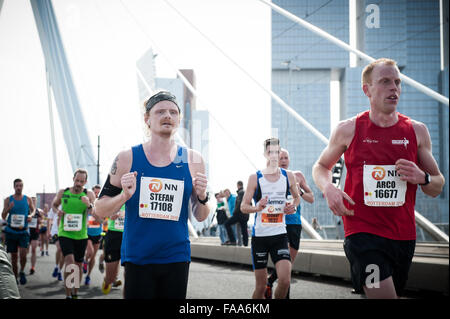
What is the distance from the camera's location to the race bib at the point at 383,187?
3131 millimetres

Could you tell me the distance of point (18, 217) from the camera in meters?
10.4

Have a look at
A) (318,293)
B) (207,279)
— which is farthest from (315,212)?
(318,293)

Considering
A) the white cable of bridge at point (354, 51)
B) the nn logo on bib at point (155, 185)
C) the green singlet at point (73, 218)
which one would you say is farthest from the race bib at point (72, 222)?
the white cable of bridge at point (354, 51)

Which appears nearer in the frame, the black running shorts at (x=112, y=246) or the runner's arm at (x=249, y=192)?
the runner's arm at (x=249, y=192)

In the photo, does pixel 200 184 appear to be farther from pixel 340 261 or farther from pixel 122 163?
pixel 340 261

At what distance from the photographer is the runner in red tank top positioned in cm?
A: 302

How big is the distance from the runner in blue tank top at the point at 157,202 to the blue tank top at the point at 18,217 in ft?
25.4

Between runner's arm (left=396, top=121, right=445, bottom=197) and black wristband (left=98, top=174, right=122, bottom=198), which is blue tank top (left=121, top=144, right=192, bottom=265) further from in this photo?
runner's arm (left=396, top=121, right=445, bottom=197)

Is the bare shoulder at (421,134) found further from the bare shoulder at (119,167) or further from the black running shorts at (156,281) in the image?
the bare shoulder at (119,167)

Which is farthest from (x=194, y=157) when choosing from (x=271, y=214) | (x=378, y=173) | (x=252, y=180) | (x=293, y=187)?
(x=293, y=187)

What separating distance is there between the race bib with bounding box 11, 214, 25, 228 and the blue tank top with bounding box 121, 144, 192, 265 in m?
7.82

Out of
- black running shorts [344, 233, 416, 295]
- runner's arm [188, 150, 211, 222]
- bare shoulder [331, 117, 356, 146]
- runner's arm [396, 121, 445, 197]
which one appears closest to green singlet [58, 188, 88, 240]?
runner's arm [188, 150, 211, 222]

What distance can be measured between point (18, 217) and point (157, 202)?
325 inches
